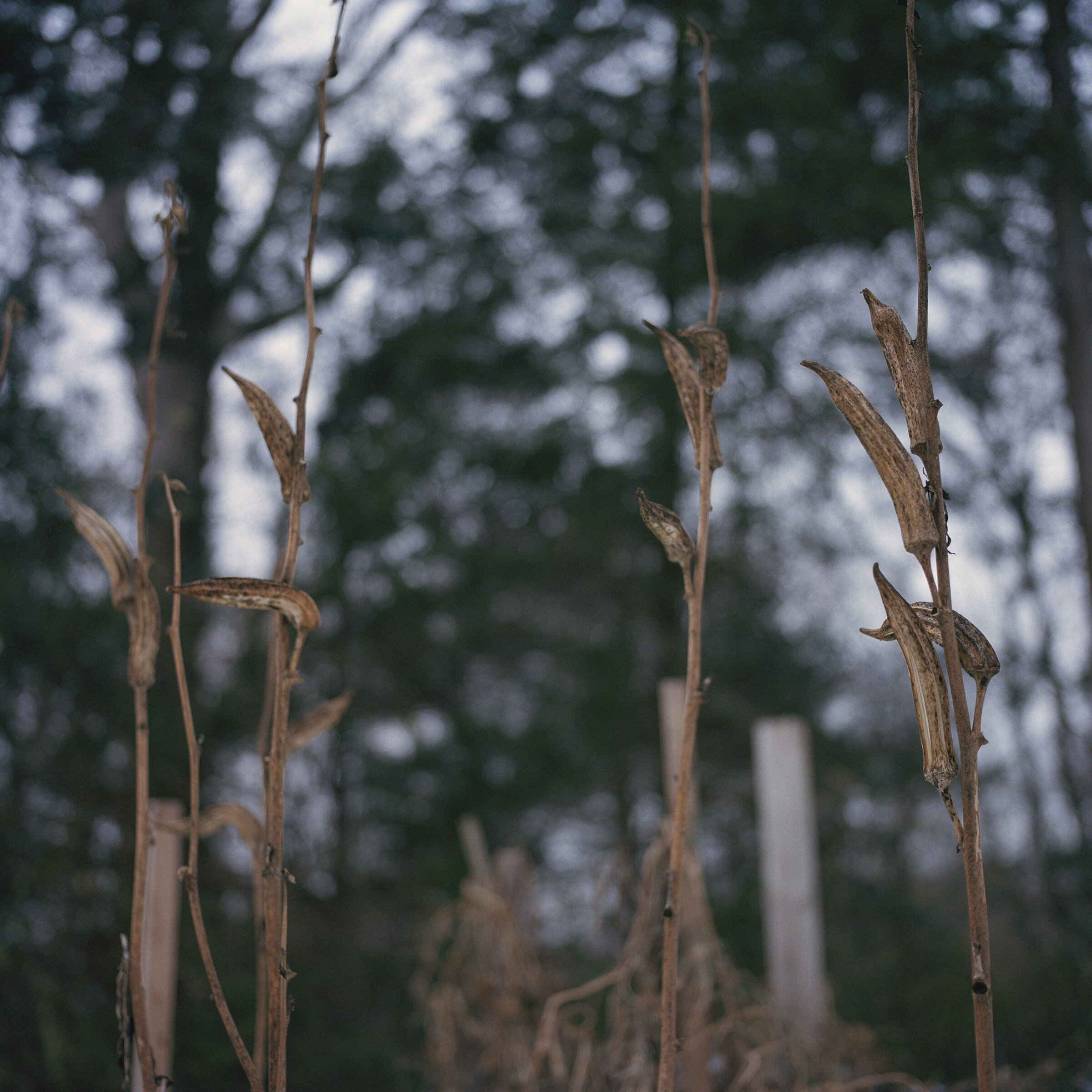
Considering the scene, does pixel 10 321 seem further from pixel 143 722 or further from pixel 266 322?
pixel 266 322

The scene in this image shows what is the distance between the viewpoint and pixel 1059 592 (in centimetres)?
425

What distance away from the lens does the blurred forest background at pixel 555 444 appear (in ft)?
10.5

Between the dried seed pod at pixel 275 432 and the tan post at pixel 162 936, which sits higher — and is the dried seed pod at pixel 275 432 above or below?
above

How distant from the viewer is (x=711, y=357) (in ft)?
2.24

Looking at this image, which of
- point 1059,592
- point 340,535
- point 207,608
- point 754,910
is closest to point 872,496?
point 1059,592

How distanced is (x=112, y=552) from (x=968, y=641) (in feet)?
2.04

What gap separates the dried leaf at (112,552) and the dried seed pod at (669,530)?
407 mm

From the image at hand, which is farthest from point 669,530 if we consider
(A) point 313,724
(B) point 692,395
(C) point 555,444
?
(C) point 555,444

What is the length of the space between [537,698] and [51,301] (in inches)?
118

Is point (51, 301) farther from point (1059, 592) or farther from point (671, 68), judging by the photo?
point (1059, 592)

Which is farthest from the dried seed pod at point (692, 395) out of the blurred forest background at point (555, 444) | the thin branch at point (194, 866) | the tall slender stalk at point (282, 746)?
the blurred forest background at point (555, 444)

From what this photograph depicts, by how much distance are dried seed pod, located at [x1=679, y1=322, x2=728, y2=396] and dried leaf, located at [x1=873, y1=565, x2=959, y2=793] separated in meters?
0.18

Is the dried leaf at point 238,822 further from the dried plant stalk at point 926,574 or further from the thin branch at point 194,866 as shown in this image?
the dried plant stalk at point 926,574

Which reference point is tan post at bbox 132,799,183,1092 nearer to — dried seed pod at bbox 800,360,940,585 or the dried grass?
the dried grass
